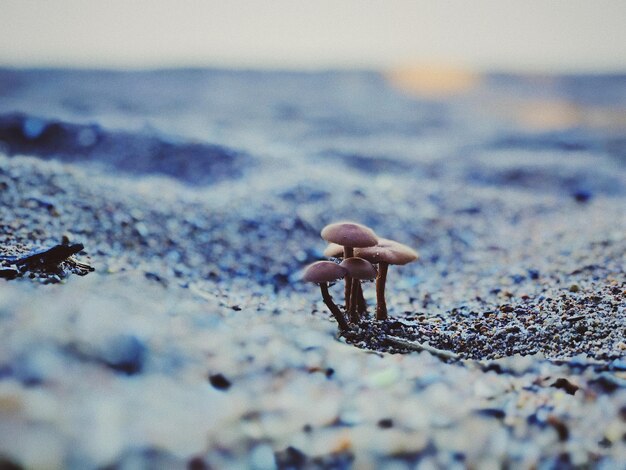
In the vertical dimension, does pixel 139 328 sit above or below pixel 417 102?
below

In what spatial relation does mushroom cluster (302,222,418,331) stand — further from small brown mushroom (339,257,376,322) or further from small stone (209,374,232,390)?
small stone (209,374,232,390)

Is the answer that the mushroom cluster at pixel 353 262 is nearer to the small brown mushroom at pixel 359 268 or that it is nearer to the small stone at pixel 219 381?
the small brown mushroom at pixel 359 268

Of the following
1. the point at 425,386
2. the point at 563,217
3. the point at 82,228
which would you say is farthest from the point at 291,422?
the point at 563,217

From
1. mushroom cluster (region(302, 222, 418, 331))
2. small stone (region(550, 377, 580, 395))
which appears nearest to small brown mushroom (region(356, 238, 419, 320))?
mushroom cluster (region(302, 222, 418, 331))

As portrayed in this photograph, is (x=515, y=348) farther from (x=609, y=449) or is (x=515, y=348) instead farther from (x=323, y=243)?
(x=323, y=243)

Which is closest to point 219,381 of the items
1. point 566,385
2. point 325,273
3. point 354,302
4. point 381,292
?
point 325,273

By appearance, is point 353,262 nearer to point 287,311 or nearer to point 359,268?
point 359,268

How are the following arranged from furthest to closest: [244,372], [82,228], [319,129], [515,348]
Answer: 1. [319,129]
2. [82,228]
3. [515,348]
4. [244,372]

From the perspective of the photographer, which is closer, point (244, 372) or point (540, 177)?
point (244, 372)
